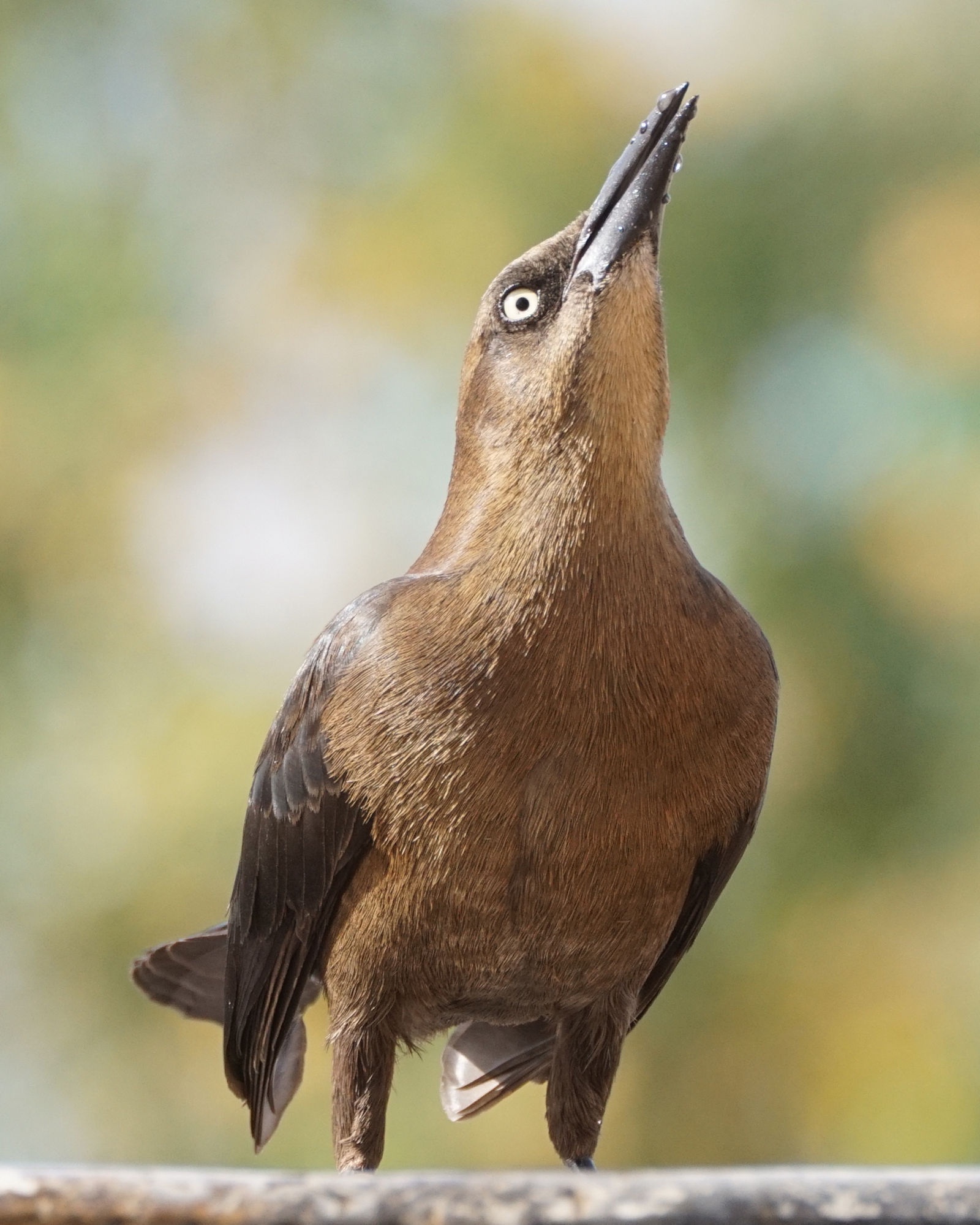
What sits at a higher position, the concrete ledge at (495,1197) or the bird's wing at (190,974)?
the concrete ledge at (495,1197)

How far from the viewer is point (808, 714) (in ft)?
13.6

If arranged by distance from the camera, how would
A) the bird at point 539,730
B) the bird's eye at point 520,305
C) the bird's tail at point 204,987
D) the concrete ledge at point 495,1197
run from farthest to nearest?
the bird's tail at point 204,987 → the bird's eye at point 520,305 → the bird at point 539,730 → the concrete ledge at point 495,1197

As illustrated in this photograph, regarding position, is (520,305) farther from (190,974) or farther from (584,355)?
(190,974)

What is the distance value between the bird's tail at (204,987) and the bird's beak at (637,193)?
0.90m

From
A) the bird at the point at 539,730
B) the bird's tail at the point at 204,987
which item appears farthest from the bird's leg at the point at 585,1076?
the bird's tail at the point at 204,987

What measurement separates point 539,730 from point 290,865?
1.13 feet

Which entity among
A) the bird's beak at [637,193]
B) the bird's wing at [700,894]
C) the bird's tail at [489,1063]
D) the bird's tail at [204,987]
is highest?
the bird's beak at [637,193]

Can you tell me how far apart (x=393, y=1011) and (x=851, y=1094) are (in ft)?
9.32

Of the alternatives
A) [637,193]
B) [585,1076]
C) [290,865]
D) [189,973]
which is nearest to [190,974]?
[189,973]

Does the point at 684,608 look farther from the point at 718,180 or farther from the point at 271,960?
the point at 718,180

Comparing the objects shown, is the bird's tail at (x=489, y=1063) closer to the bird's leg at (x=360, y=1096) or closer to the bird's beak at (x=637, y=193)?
the bird's leg at (x=360, y=1096)

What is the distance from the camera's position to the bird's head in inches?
55.3

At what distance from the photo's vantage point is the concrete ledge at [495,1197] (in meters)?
0.74

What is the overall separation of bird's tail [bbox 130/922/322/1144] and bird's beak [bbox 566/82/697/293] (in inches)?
35.3
